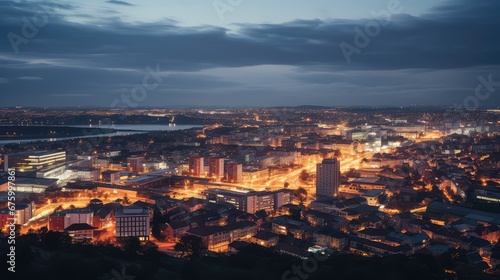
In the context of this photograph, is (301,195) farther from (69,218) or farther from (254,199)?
(69,218)

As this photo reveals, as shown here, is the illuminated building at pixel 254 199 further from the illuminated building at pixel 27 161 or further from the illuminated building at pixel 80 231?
the illuminated building at pixel 27 161

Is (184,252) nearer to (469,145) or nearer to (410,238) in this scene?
(410,238)

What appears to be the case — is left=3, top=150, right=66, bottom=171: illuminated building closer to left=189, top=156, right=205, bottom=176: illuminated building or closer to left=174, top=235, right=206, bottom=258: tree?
left=189, top=156, right=205, bottom=176: illuminated building

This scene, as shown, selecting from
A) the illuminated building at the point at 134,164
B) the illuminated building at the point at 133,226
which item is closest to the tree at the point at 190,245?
the illuminated building at the point at 133,226

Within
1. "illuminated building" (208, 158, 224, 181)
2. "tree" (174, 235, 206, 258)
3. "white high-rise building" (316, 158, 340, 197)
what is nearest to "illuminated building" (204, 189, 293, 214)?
"white high-rise building" (316, 158, 340, 197)

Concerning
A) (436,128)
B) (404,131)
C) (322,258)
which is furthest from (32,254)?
(436,128)

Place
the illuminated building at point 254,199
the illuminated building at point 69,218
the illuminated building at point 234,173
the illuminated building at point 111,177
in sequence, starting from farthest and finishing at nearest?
the illuminated building at point 234,173 → the illuminated building at point 111,177 → the illuminated building at point 254,199 → the illuminated building at point 69,218
